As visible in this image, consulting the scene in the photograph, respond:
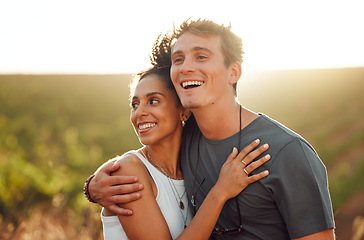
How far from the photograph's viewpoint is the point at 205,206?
2.67 m

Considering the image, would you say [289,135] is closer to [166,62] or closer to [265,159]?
[265,159]

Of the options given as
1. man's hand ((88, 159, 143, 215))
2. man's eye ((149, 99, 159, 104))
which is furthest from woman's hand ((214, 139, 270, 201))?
man's eye ((149, 99, 159, 104))

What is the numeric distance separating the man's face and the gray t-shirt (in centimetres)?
36

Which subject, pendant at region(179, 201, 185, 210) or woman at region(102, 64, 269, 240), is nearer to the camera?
woman at region(102, 64, 269, 240)

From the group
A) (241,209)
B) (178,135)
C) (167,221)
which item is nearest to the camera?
(241,209)

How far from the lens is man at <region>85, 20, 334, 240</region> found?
2.46 m

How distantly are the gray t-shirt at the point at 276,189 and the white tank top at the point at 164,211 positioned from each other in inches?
6.0

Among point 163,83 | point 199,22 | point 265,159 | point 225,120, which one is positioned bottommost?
point 265,159

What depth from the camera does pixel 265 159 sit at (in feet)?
8.34

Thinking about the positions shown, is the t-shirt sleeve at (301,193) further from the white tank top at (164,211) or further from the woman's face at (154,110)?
the woman's face at (154,110)

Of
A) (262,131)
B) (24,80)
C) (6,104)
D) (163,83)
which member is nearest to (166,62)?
(163,83)

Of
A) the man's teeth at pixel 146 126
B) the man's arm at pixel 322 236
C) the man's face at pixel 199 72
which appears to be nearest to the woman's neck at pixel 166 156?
the man's teeth at pixel 146 126

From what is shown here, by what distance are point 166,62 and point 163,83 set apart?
0.32m

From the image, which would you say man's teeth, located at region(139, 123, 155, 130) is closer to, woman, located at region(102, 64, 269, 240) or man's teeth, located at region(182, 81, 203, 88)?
woman, located at region(102, 64, 269, 240)
